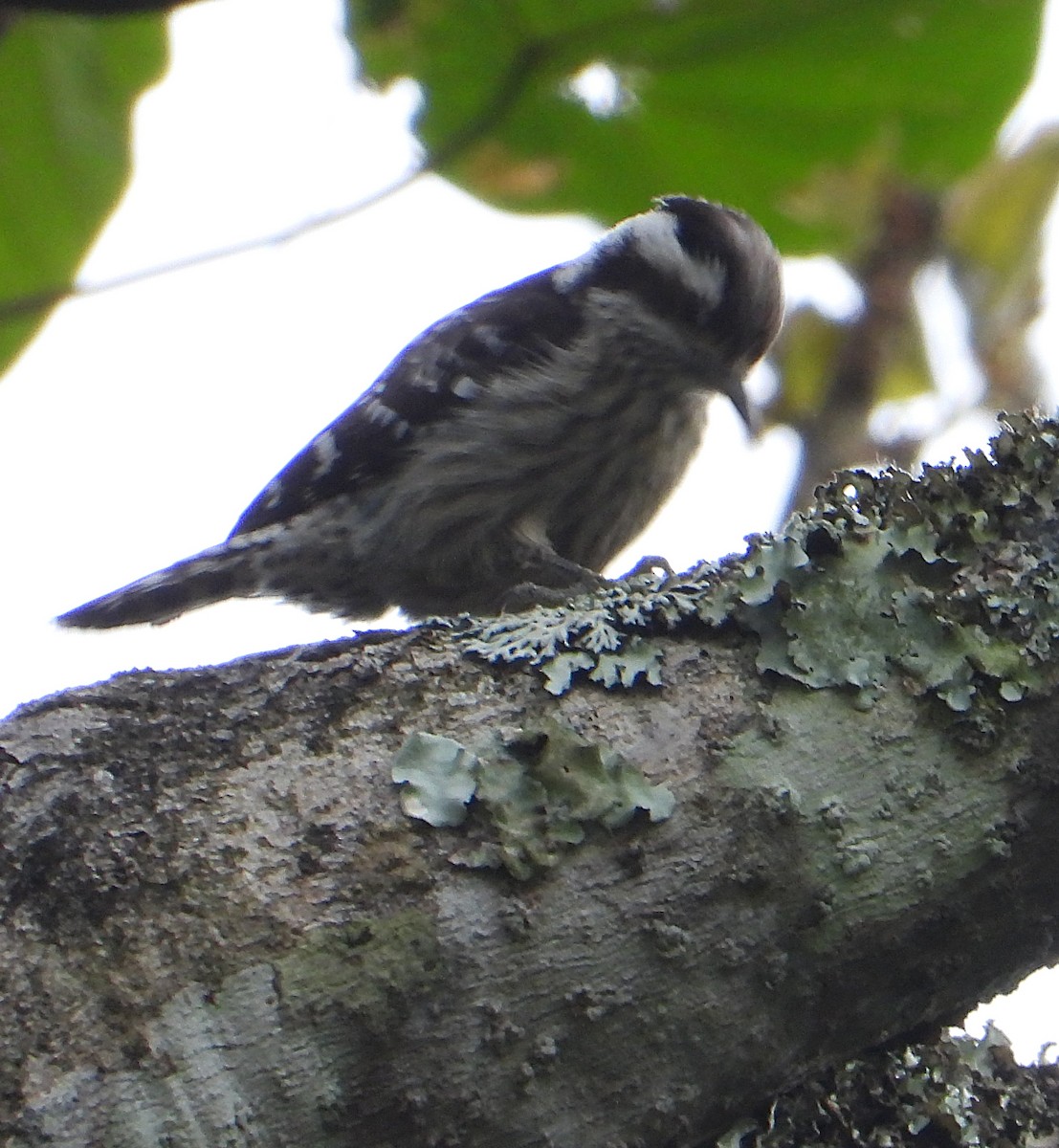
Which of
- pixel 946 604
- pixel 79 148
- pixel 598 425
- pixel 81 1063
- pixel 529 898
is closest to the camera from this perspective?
pixel 81 1063

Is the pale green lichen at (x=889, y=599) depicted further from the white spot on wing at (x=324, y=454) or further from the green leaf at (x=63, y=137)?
the white spot on wing at (x=324, y=454)

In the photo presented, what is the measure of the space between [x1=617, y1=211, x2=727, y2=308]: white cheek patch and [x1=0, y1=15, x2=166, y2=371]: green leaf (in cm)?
146

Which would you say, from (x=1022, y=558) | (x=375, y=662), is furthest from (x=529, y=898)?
(x=1022, y=558)

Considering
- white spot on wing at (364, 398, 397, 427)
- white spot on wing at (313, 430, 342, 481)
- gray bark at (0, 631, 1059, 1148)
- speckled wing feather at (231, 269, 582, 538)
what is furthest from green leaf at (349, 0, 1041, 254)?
gray bark at (0, 631, 1059, 1148)

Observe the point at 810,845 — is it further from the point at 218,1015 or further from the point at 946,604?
the point at 218,1015

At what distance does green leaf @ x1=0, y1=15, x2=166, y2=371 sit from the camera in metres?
3.16

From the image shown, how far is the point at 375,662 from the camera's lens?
184 cm

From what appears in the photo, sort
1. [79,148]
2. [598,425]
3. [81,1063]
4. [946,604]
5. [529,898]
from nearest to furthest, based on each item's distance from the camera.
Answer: [81,1063] < [529,898] < [946,604] < [79,148] < [598,425]

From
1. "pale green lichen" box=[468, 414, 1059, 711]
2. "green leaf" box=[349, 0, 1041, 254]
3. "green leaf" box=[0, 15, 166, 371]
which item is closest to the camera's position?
"pale green lichen" box=[468, 414, 1059, 711]

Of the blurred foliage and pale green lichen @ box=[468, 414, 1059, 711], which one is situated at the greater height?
the blurred foliage

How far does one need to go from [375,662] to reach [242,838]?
308 millimetres

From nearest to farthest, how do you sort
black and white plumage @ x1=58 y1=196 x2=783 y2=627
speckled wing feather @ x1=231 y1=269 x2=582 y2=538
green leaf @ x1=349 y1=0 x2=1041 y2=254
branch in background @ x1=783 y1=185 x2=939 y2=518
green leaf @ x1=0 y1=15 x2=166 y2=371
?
1. green leaf @ x1=0 y1=15 x2=166 y2=371
2. green leaf @ x1=349 y1=0 x2=1041 y2=254
3. black and white plumage @ x1=58 y1=196 x2=783 y2=627
4. speckled wing feather @ x1=231 y1=269 x2=582 y2=538
5. branch in background @ x1=783 y1=185 x2=939 y2=518

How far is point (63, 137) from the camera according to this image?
10.5 ft

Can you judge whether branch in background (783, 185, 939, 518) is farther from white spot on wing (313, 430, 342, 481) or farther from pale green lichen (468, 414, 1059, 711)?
pale green lichen (468, 414, 1059, 711)
